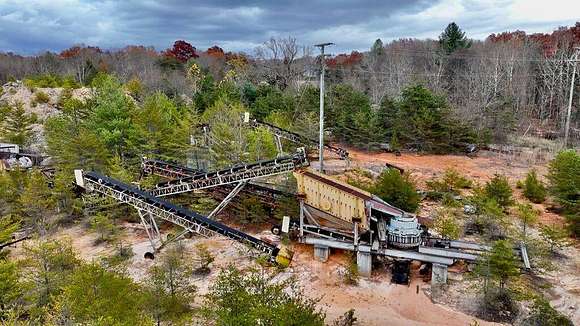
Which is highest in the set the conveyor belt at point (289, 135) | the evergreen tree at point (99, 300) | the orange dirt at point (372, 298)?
the conveyor belt at point (289, 135)

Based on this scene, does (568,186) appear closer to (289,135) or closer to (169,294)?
(289,135)

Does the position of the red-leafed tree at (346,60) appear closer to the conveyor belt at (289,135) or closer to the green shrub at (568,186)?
the conveyor belt at (289,135)

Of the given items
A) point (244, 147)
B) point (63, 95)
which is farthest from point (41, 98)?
point (244, 147)

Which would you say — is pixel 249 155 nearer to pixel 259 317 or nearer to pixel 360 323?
pixel 360 323

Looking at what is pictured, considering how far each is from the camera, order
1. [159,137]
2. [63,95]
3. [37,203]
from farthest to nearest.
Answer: [63,95] < [159,137] < [37,203]

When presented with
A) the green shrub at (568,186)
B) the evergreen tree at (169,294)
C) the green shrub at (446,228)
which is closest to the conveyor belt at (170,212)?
the evergreen tree at (169,294)
